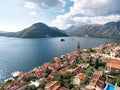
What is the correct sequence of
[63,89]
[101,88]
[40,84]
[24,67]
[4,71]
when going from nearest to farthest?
[101,88]
[63,89]
[40,84]
[4,71]
[24,67]

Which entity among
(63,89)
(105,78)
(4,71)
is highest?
(105,78)

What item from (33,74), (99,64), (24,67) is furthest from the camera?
(24,67)

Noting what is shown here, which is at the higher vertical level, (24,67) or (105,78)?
(105,78)

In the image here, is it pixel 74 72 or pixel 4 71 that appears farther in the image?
pixel 4 71

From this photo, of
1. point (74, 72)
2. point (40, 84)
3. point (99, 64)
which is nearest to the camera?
point (40, 84)

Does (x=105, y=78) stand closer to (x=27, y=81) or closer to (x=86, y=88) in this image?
(x=86, y=88)

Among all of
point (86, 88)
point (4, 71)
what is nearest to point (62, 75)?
point (86, 88)

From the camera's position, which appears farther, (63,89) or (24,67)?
(24,67)

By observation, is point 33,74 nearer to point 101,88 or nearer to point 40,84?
point 40,84

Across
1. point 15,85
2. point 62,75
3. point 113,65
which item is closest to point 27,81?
point 15,85
